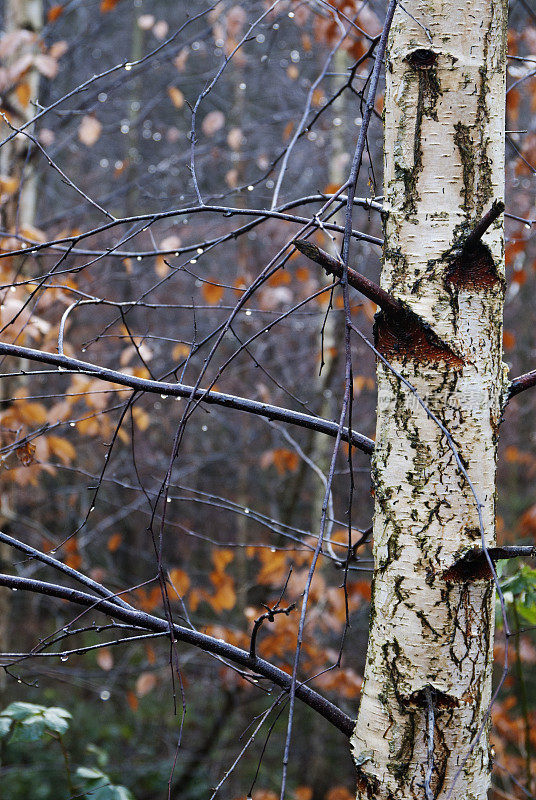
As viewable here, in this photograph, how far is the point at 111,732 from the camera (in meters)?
6.73

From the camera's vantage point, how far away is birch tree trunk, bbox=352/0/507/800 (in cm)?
113

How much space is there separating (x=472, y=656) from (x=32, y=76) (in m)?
3.83

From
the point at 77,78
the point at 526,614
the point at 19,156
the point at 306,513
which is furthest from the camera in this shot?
the point at 77,78

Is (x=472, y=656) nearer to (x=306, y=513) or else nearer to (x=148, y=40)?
(x=306, y=513)

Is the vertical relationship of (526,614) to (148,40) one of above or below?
below

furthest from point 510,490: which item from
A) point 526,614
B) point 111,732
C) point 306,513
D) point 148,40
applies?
point 148,40

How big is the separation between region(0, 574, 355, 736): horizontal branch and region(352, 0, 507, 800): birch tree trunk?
8cm

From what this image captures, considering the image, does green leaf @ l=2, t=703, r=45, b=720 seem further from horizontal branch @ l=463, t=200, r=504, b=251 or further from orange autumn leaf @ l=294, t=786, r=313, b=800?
orange autumn leaf @ l=294, t=786, r=313, b=800

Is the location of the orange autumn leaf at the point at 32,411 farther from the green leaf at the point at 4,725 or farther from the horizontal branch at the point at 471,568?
the horizontal branch at the point at 471,568

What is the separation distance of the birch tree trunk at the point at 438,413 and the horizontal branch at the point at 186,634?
0.26 ft

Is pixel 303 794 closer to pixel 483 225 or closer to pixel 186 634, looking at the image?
pixel 186 634

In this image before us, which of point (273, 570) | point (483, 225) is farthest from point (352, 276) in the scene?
point (273, 570)

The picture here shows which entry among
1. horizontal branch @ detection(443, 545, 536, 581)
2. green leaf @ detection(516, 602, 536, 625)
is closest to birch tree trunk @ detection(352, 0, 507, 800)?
horizontal branch @ detection(443, 545, 536, 581)

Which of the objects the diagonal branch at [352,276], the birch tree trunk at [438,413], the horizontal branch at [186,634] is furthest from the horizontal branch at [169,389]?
the horizontal branch at [186,634]
